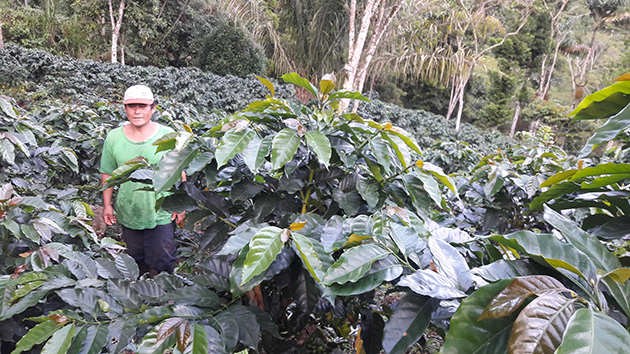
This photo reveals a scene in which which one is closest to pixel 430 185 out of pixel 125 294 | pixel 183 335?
pixel 183 335

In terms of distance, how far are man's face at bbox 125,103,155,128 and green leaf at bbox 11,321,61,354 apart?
1528 millimetres

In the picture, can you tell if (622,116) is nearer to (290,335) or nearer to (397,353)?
(397,353)

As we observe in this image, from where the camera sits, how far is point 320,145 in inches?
33.9

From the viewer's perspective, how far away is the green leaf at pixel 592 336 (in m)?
0.36

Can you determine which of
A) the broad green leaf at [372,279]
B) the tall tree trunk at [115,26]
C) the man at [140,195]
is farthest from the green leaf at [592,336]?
the tall tree trunk at [115,26]

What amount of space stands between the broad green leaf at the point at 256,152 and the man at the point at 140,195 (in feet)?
4.32

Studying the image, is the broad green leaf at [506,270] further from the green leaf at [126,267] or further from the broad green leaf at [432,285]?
the green leaf at [126,267]

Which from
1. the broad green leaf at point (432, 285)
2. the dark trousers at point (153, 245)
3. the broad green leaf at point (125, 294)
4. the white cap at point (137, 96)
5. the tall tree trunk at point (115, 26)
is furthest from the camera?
the tall tree trunk at point (115, 26)

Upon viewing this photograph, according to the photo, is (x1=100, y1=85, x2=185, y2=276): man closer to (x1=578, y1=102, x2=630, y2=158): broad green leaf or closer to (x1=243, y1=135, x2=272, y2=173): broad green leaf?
(x1=243, y1=135, x2=272, y2=173): broad green leaf

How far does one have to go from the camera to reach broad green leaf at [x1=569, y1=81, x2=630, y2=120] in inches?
28.1

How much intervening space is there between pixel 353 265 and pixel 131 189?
6.09 feet

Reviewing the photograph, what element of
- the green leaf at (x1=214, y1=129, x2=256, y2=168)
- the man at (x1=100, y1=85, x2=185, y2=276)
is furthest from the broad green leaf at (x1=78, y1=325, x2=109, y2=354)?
the man at (x1=100, y1=85, x2=185, y2=276)

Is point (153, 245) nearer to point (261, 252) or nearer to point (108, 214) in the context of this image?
point (108, 214)

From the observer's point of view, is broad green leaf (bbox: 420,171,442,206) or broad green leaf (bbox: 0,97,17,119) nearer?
broad green leaf (bbox: 420,171,442,206)
